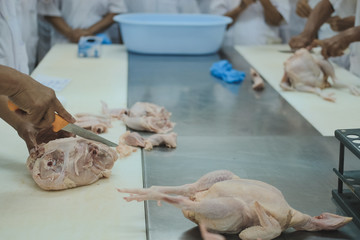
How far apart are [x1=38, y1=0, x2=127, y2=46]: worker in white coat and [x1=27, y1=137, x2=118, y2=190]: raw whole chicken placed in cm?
231

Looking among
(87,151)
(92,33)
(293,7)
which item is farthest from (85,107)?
(293,7)

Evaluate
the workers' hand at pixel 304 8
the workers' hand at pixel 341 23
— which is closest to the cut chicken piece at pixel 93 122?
the workers' hand at pixel 341 23

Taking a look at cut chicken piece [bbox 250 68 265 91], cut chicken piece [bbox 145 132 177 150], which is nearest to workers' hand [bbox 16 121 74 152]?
cut chicken piece [bbox 145 132 177 150]

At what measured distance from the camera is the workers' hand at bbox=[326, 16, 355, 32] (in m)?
3.34

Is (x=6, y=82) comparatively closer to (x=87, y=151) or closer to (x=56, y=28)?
(x=87, y=151)

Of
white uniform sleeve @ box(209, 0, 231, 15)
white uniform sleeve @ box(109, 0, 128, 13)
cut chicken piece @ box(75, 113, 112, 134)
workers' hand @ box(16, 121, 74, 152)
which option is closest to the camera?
workers' hand @ box(16, 121, 74, 152)

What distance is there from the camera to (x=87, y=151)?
5.60ft

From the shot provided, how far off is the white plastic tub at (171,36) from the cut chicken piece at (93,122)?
4.23 feet

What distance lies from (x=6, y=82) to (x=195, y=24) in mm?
2085

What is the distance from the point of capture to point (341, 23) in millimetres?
3408

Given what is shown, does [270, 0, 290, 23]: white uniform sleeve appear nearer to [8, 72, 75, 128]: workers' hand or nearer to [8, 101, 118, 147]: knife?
[8, 101, 118, 147]: knife

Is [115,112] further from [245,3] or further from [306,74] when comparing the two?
[245,3]

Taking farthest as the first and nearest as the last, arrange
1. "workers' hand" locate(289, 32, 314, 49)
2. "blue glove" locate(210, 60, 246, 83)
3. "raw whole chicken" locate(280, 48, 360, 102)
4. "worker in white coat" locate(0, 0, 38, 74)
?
"workers' hand" locate(289, 32, 314, 49) < "blue glove" locate(210, 60, 246, 83) < "raw whole chicken" locate(280, 48, 360, 102) < "worker in white coat" locate(0, 0, 38, 74)

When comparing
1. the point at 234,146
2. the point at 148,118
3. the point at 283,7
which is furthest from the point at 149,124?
the point at 283,7
